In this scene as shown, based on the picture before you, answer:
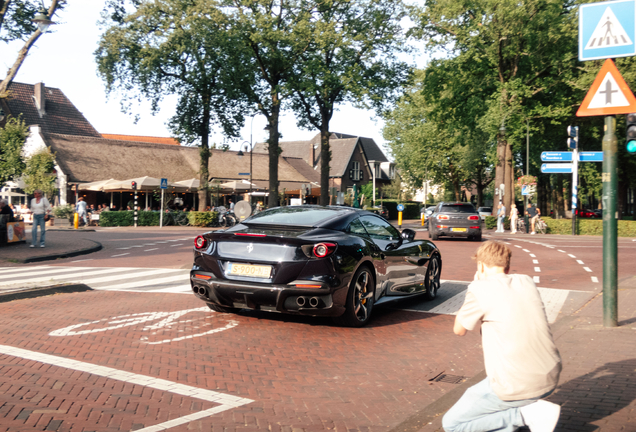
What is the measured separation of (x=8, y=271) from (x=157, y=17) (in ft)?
Answer: 82.0

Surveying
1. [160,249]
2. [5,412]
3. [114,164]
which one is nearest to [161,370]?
[5,412]

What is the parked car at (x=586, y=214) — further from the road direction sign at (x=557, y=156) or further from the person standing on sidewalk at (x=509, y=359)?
the person standing on sidewalk at (x=509, y=359)

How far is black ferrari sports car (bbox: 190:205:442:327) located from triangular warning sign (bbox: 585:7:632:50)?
341 cm

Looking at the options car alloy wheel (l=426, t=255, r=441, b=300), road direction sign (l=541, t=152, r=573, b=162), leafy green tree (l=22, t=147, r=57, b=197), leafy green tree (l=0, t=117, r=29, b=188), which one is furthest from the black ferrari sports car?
leafy green tree (l=22, t=147, r=57, b=197)

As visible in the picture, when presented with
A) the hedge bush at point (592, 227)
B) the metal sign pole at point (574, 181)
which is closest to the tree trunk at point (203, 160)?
the hedge bush at point (592, 227)

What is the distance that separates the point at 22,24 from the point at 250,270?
1596 centimetres

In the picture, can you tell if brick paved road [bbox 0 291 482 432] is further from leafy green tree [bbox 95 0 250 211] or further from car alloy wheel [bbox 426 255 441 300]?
leafy green tree [bbox 95 0 250 211]

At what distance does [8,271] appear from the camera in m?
12.7

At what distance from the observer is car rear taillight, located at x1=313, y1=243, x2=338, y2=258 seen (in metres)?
6.37

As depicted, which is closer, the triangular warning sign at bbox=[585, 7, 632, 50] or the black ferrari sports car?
the black ferrari sports car

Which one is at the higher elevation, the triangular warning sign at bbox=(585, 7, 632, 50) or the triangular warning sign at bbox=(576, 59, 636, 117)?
the triangular warning sign at bbox=(585, 7, 632, 50)

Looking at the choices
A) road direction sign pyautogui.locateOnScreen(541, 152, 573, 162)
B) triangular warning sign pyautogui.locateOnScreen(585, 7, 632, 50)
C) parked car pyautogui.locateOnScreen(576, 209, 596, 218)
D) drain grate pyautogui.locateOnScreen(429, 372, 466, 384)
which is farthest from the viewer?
parked car pyautogui.locateOnScreen(576, 209, 596, 218)

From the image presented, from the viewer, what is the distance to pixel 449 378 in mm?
Result: 5086

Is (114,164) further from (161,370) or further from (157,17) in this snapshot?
(161,370)
